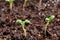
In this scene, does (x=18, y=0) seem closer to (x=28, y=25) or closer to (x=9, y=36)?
(x=28, y=25)

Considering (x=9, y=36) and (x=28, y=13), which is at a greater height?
(x=28, y=13)

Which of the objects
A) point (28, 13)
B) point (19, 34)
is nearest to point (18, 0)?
point (28, 13)

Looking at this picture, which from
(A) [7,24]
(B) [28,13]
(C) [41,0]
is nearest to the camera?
(A) [7,24]

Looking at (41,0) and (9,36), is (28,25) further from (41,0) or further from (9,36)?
(41,0)

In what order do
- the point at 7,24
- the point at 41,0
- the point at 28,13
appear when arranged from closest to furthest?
the point at 7,24 → the point at 28,13 → the point at 41,0

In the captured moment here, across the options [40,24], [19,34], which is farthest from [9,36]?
[40,24]

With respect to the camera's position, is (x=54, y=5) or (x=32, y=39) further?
(x=54, y=5)
